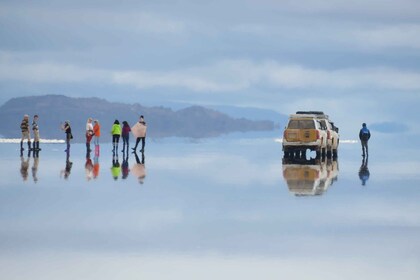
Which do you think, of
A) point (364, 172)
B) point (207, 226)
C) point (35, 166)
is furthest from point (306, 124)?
point (207, 226)

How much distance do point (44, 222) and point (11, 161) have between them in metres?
25.4

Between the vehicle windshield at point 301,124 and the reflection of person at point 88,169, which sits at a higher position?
the vehicle windshield at point 301,124

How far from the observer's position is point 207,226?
806 inches

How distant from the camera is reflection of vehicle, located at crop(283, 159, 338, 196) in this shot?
3055cm

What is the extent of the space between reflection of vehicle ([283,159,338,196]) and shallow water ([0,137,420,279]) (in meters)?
0.06

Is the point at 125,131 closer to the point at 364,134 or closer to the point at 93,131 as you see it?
the point at 93,131

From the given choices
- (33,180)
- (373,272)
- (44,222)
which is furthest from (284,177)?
(373,272)

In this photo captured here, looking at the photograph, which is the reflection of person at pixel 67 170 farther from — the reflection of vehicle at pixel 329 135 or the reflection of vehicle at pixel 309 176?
the reflection of vehicle at pixel 329 135

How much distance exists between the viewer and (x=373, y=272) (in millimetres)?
14953

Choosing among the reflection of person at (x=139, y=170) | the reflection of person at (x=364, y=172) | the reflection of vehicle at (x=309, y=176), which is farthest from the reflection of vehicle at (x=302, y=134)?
the reflection of person at (x=139, y=170)

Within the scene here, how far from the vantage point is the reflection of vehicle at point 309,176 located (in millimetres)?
30547

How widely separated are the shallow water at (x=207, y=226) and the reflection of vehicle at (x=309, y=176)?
64 mm

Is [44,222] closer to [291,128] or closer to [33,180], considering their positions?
[33,180]

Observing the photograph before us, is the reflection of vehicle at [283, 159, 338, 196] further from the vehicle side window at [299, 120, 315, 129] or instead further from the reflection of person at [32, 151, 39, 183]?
the reflection of person at [32, 151, 39, 183]
